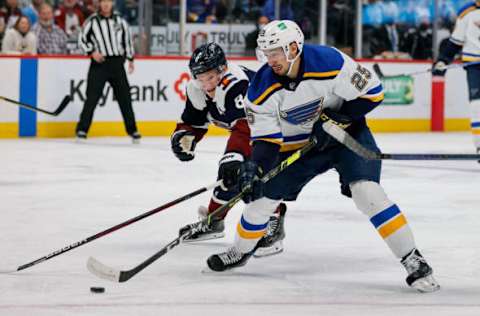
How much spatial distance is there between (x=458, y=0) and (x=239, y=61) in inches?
116

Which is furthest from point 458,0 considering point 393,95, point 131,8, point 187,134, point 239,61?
point 187,134

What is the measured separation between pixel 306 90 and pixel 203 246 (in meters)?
1.15

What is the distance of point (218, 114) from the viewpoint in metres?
4.73

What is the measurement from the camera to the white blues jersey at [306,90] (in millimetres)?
3885

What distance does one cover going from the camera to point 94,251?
15.0ft

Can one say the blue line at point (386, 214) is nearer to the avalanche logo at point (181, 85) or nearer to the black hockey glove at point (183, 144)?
the black hockey glove at point (183, 144)

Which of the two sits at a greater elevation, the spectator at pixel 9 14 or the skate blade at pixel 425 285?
the spectator at pixel 9 14

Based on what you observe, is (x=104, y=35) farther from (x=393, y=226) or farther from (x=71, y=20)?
(x=393, y=226)

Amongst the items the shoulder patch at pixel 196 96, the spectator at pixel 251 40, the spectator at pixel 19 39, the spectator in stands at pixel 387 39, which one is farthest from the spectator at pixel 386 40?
the shoulder patch at pixel 196 96

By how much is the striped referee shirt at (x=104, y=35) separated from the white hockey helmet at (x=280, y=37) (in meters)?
5.82

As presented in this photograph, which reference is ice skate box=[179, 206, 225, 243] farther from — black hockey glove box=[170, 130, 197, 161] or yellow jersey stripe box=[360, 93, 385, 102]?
yellow jersey stripe box=[360, 93, 385, 102]

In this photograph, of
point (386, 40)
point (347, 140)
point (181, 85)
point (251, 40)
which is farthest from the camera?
point (386, 40)

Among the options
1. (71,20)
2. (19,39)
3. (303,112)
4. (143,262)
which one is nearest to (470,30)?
(71,20)

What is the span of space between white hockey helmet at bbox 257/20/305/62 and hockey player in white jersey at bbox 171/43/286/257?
0.54 metres
